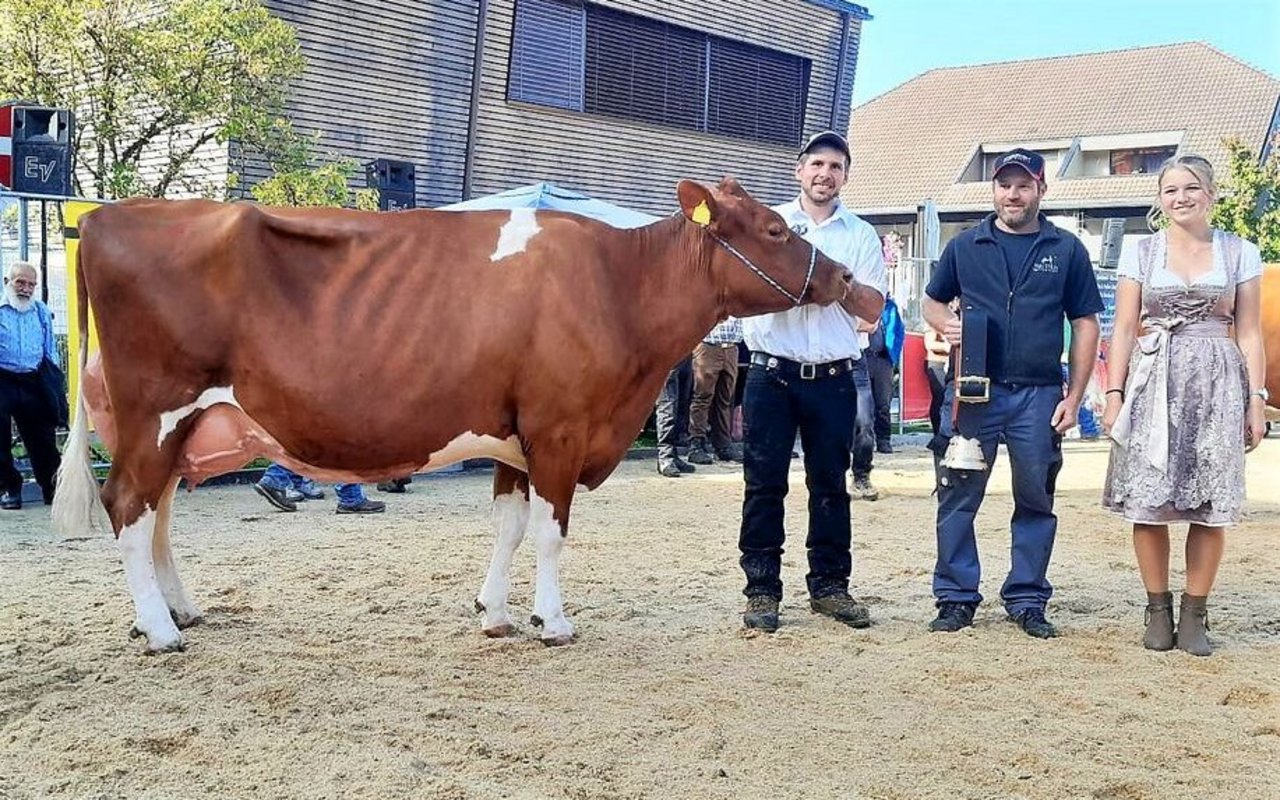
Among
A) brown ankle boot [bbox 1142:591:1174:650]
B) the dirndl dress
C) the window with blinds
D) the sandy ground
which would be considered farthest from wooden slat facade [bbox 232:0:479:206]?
brown ankle boot [bbox 1142:591:1174:650]

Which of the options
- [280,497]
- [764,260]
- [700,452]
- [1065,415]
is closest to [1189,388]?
[1065,415]

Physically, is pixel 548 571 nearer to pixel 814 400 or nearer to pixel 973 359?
pixel 814 400

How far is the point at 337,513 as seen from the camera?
27.2ft

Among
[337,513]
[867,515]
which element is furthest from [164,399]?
[867,515]

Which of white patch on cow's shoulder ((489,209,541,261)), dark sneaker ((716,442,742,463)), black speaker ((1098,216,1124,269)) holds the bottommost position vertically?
dark sneaker ((716,442,742,463))

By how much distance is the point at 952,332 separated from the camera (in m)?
5.18

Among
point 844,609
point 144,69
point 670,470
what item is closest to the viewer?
point 844,609

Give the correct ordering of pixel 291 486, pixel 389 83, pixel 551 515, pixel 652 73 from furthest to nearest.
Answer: pixel 652 73 < pixel 389 83 < pixel 291 486 < pixel 551 515

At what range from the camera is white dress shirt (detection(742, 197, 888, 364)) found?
203 inches

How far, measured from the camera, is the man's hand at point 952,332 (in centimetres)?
516

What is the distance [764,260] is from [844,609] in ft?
5.14

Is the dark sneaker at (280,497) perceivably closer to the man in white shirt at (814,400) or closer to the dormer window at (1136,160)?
the man in white shirt at (814,400)

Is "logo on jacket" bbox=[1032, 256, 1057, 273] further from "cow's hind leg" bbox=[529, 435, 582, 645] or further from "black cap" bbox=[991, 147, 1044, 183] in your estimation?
"cow's hind leg" bbox=[529, 435, 582, 645]

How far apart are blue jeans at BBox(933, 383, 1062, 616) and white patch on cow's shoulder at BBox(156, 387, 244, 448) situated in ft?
9.76
